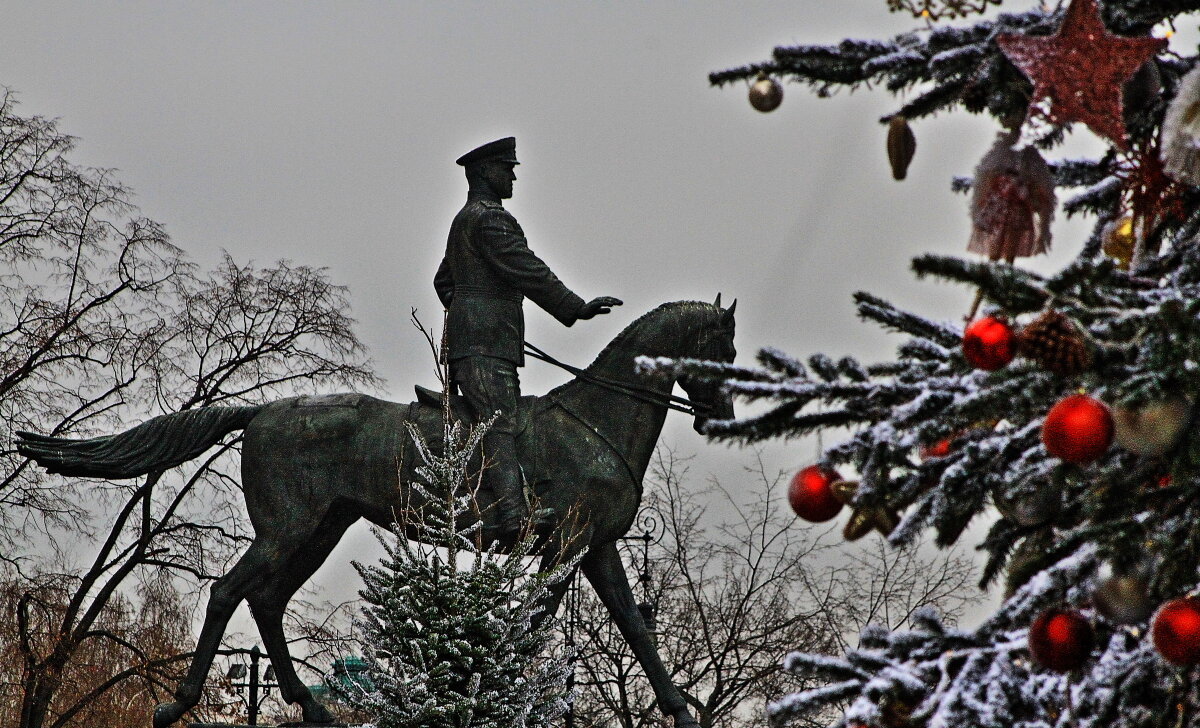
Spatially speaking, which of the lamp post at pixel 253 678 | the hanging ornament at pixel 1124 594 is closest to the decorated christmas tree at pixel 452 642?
the lamp post at pixel 253 678

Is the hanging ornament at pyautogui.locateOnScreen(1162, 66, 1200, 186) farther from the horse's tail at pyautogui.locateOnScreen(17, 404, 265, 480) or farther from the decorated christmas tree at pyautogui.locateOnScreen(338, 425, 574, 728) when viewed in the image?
the horse's tail at pyautogui.locateOnScreen(17, 404, 265, 480)

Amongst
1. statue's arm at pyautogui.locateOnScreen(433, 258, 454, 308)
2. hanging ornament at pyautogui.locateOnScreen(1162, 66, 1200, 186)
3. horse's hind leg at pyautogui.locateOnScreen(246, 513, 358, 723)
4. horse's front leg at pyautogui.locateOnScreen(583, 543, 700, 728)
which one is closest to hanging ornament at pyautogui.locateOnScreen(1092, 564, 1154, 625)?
hanging ornament at pyautogui.locateOnScreen(1162, 66, 1200, 186)

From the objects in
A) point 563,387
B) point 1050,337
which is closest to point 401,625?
point 563,387

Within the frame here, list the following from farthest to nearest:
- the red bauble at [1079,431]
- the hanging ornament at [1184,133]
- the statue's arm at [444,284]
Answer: the statue's arm at [444,284] → the hanging ornament at [1184,133] → the red bauble at [1079,431]

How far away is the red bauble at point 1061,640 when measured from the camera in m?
3.03

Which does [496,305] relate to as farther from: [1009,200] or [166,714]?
[1009,200]

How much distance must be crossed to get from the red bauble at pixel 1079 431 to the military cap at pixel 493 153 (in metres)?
9.99

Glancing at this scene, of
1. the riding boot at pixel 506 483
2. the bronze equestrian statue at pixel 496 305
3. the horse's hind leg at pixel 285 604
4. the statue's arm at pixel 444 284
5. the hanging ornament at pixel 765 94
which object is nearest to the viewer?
the hanging ornament at pixel 765 94

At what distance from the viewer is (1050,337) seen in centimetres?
282

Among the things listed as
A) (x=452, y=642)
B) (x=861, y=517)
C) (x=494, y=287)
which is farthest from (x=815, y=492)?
(x=494, y=287)

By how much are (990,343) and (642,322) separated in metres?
9.21

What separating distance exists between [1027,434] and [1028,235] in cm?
54

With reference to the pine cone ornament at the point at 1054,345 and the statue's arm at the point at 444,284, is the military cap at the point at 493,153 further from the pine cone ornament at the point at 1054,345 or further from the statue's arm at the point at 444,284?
the pine cone ornament at the point at 1054,345

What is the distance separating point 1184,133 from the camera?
2877 millimetres
